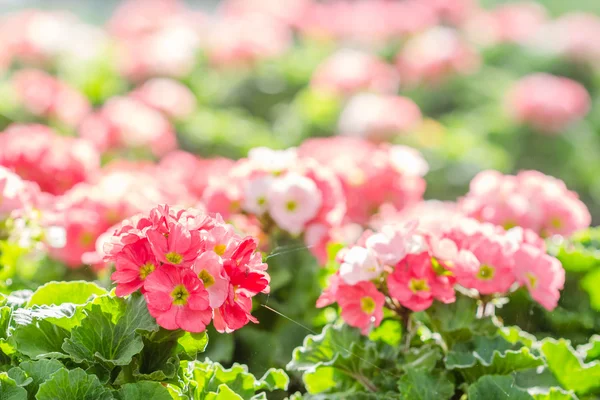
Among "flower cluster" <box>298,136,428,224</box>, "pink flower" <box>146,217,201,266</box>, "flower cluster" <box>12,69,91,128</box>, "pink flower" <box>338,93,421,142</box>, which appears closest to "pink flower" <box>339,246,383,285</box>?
"pink flower" <box>146,217,201,266</box>

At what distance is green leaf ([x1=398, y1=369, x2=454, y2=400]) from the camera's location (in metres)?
1.75

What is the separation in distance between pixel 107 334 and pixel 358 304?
0.59m

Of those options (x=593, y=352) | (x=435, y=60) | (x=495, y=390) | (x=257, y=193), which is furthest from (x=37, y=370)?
(x=435, y=60)

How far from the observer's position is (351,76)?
5.77m

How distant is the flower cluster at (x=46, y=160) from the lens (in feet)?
9.39

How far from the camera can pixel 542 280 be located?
1946 millimetres

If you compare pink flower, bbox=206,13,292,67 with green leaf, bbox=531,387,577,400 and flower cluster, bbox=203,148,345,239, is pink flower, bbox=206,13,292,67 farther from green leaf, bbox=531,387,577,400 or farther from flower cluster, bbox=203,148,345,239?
green leaf, bbox=531,387,577,400

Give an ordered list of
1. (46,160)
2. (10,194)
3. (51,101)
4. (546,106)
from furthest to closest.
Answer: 1. (546,106)
2. (51,101)
3. (46,160)
4. (10,194)

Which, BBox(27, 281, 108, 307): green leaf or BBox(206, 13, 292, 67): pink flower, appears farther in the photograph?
BBox(206, 13, 292, 67): pink flower

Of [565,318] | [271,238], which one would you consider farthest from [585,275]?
[271,238]

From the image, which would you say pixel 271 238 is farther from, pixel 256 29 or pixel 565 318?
pixel 256 29

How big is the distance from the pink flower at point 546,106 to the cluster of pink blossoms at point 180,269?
4.86 m

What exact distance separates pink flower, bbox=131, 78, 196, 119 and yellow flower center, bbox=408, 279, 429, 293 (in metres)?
3.67

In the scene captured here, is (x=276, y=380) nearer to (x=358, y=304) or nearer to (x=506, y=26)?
(x=358, y=304)
